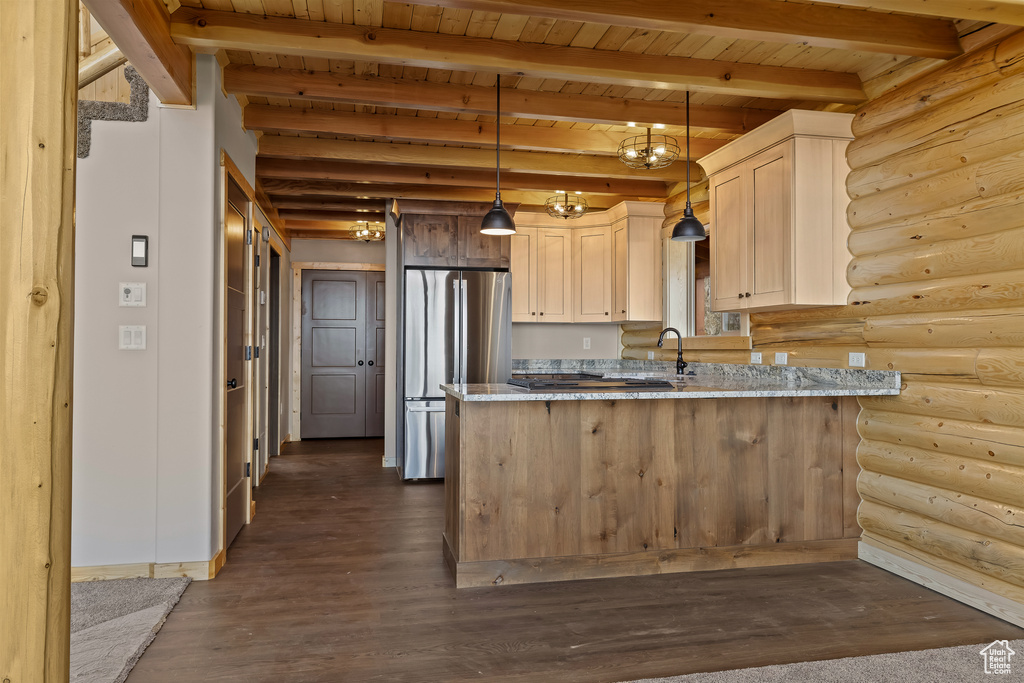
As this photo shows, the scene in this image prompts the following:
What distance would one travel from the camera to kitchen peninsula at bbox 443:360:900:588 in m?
3.16

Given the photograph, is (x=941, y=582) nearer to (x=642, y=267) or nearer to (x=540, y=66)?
(x=540, y=66)

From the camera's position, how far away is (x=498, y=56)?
10.8 ft

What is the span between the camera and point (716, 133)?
4648 mm

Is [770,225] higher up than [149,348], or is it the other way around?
[770,225]

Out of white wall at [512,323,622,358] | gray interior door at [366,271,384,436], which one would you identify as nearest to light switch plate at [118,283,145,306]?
white wall at [512,323,622,358]

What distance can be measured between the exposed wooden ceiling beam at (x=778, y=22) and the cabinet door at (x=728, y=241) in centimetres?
119

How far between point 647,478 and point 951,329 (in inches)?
61.4

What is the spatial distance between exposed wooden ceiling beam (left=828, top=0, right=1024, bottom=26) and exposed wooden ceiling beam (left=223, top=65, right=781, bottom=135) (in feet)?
5.62

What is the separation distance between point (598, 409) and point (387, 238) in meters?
3.86

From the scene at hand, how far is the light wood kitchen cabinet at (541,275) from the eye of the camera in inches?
251

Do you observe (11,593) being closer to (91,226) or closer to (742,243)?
(91,226)

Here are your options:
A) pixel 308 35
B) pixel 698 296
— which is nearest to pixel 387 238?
pixel 698 296

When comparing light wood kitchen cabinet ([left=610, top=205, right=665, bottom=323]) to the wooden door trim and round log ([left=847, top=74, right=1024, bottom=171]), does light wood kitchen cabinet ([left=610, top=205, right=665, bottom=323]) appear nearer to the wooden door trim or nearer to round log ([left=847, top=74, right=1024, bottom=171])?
round log ([left=847, top=74, right=1024, bottom=171])

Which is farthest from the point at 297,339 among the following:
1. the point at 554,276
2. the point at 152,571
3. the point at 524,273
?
the point at 152,571
